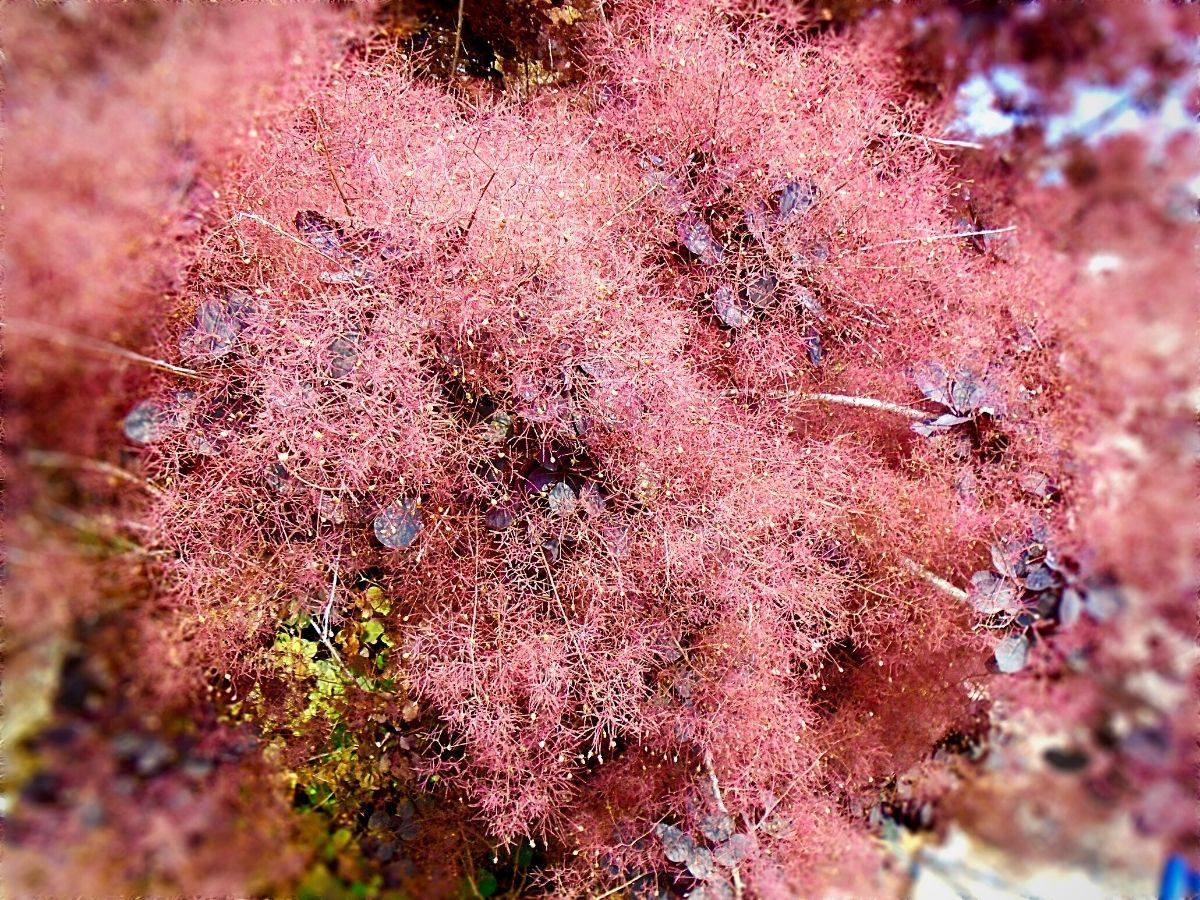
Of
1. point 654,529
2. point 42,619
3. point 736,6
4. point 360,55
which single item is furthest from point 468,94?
point 42,619

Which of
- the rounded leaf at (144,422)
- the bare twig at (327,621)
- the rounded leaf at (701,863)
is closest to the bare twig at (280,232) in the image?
the rounded leaf at (144,422)

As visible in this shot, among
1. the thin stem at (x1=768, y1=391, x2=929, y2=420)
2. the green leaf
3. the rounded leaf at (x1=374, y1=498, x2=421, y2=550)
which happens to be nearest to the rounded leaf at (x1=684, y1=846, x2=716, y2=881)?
the green leaf

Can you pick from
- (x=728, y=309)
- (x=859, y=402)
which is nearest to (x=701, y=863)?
(x=859, y=402)

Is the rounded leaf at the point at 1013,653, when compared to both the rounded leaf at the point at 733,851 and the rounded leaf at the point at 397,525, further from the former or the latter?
the rounded leaf at the point at 397,525

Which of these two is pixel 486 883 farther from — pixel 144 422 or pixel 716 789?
pixel 144 422

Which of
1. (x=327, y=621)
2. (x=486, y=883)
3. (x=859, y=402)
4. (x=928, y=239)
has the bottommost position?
(x=486, y=883)

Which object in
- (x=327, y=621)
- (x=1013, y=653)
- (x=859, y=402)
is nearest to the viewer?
(x=1013, y=653)

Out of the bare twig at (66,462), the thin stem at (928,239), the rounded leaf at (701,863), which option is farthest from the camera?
the thin stem at (928,239)

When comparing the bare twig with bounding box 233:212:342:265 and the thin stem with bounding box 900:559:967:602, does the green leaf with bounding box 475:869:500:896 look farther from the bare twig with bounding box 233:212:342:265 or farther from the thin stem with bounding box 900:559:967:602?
the bare twig with bounding box 233:212:342:265

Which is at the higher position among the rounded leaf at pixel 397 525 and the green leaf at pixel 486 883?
the rounded leaf at pixel 397 525

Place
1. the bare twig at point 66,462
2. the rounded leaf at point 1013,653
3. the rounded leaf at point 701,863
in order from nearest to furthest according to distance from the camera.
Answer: the bare twig at point 66,462, the rounded leaf at point 1013,653, the rounded leaf at point 701,863

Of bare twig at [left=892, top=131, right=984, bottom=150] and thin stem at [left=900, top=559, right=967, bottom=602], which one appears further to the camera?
thin stem at [left=900, top=559, right=967, bottom=602]
